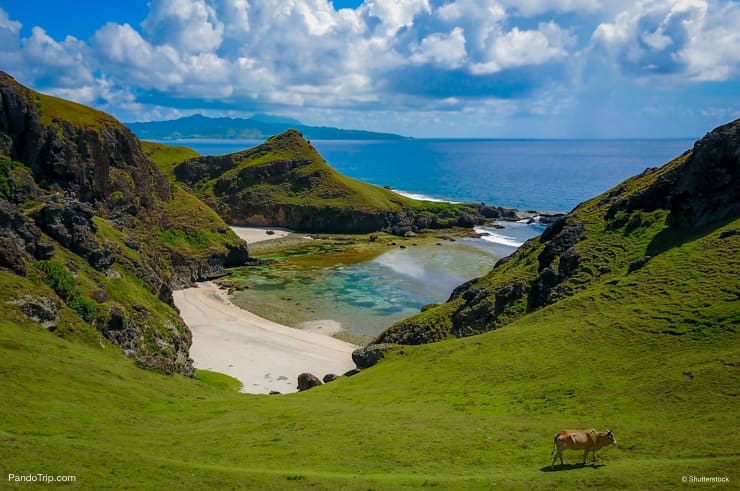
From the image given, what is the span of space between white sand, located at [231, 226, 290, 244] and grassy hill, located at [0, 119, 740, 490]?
117 meters

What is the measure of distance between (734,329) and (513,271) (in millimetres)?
32801

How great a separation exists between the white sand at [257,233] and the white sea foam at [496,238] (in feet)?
203

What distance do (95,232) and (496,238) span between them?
388 ft

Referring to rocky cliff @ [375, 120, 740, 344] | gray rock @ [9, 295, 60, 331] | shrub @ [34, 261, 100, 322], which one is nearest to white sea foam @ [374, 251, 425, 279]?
rocky cliff @ [375, 120, 740, 344]

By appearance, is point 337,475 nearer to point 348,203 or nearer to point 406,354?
point 406,354

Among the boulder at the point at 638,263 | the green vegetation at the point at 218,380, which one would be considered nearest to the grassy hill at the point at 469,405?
the boulder at the point at 638,263

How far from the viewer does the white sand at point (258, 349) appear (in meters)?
60.1

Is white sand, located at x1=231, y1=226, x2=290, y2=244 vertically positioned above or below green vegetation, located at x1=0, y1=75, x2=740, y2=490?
above

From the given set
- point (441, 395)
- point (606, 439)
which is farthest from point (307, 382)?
point (606, 439)

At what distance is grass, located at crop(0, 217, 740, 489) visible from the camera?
69.2 ft

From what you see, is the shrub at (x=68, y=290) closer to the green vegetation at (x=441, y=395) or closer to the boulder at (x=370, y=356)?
the green vegetation at (x=441, y=395)

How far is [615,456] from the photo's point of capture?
71.1 ft

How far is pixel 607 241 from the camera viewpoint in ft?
185

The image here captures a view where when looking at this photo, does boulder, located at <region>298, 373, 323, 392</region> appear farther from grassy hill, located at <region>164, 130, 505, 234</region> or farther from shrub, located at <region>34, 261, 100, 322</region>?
grassy hill, located at <region>164, 130, 505, 234</region>
